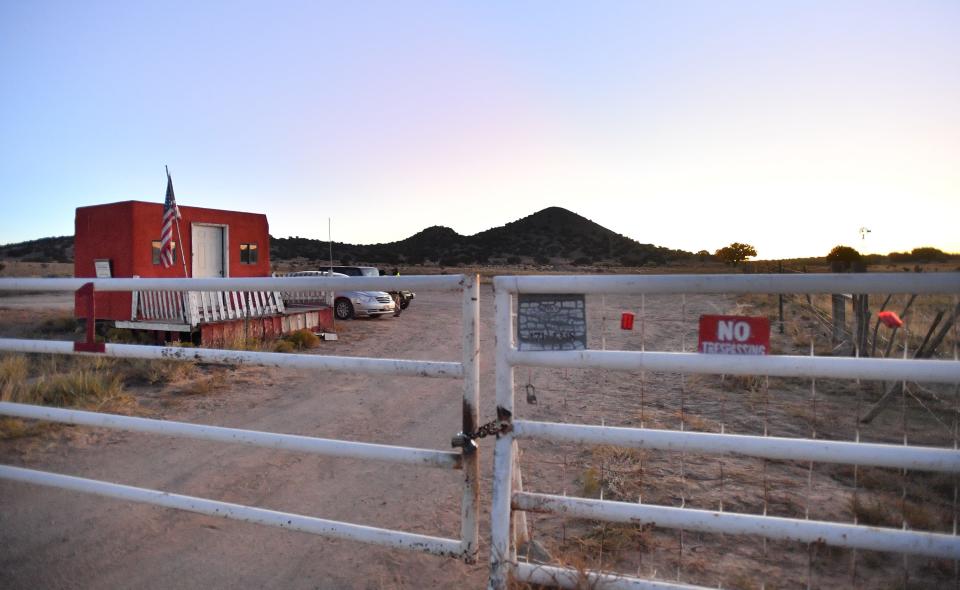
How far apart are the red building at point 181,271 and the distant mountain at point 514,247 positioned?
60.1 metres

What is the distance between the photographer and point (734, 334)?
2.30m

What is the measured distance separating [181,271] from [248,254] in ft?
10.1

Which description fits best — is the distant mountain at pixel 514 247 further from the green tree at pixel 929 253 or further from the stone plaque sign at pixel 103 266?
the stone plaque sign at pixel 103 266

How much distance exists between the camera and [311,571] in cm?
321

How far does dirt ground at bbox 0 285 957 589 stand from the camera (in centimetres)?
317

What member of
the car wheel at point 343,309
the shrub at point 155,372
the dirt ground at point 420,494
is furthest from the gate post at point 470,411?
the car wheel at point 343,309

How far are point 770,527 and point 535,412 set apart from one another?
476cm

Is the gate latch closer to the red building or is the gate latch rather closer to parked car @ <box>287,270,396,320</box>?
the red building

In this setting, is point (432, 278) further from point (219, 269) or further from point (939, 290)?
point (219, 269)

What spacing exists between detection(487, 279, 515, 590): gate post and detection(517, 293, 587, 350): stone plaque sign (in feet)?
0.22

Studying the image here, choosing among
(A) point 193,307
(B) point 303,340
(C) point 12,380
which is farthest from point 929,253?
(C) point 12,380

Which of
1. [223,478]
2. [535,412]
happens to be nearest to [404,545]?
[223,478]

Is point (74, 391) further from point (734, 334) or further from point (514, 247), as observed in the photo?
point (514, 247)

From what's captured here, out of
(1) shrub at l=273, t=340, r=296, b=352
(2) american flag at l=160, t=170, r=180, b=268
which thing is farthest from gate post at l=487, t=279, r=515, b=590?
(2) american flag at l=160, t=170, r=180, b=268
